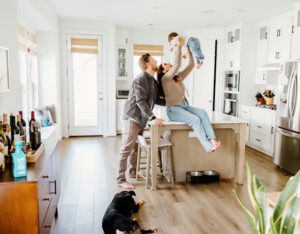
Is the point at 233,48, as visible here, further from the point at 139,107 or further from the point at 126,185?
the point at 126,185

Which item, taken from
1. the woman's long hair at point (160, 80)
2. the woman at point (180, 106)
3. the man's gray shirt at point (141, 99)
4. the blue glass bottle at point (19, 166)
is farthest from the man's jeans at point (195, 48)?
the blue glass bottle at point (19, 166)

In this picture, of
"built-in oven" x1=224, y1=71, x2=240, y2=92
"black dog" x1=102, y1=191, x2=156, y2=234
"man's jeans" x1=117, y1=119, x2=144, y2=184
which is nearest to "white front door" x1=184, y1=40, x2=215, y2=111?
"built-in oven" x1=224, y1=71, x2=240, y2=92

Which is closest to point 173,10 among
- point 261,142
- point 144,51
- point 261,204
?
point 144,51

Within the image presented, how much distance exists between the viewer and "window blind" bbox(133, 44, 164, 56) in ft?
23.3

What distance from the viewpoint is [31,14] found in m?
4.11

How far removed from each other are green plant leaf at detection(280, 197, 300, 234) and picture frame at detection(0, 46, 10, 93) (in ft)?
7.41

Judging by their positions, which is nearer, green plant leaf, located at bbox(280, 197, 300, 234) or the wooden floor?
green plant leaf, located at bbox(280, 197, 300, 234)

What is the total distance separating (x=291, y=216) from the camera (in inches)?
42.5

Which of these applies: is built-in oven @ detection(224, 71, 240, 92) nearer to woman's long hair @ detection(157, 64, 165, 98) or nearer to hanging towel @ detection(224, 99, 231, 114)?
hanging towel @ detection(224, 99, 231, 114)

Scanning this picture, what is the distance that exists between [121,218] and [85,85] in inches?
178

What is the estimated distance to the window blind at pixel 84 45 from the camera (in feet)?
20.1

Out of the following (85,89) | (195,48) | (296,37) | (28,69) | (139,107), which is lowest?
(139,107)

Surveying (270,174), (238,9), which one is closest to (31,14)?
(238,9)

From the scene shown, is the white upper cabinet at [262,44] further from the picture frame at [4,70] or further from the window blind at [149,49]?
the picture frame at [4,70]
